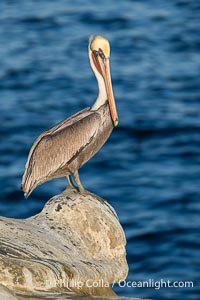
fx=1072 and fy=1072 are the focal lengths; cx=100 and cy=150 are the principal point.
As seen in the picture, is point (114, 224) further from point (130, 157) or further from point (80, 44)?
point (80, 44)

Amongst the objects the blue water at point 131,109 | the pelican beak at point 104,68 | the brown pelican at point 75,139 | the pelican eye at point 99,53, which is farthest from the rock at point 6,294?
the blue water at point 131,109

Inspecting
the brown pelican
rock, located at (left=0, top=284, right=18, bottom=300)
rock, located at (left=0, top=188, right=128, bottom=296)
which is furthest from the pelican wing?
rock, located at (left=0, top=284, right=18, bottom=300)

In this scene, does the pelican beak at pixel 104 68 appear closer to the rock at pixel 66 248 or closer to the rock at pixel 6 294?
the rock at pixel 66 248

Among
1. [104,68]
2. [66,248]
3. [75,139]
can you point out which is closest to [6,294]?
[66,248]

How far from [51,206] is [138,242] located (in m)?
8.05

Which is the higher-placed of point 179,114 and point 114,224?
point 179,114

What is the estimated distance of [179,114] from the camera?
2244 centimetres

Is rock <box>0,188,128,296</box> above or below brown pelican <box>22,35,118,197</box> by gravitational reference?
below

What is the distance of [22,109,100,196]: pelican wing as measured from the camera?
36.1ft

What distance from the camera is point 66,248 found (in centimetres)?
941

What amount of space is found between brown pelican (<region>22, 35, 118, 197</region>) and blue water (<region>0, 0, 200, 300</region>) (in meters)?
5.45

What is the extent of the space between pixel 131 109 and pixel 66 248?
1327cm

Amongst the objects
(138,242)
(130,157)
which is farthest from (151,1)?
(138,242)

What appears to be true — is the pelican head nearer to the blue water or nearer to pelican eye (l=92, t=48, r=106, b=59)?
pelican eye (l=92, t=48, r=106, b=59)
